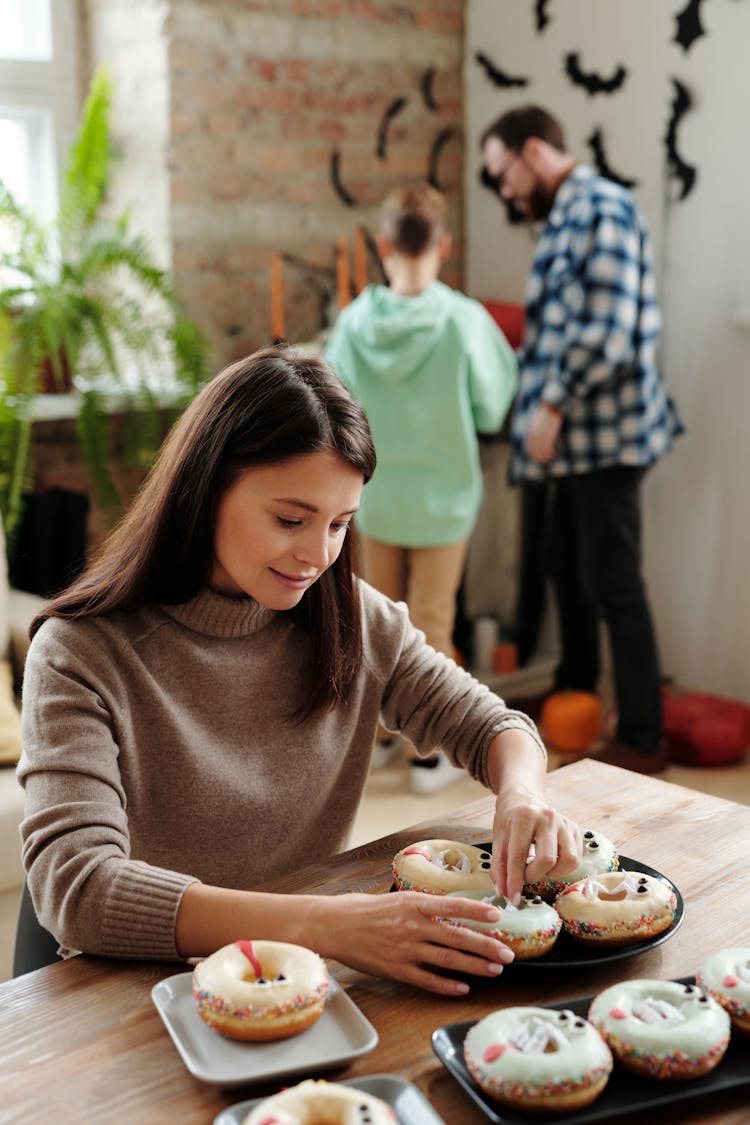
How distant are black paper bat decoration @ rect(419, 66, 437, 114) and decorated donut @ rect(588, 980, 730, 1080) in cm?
356

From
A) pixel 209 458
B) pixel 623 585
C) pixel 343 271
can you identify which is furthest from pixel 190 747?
pixel 343 271

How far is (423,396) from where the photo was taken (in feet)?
10.1

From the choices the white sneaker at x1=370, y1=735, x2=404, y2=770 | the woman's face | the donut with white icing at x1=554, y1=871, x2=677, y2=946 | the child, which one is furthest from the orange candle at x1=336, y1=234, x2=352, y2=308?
the donut with white icing at x1=554, y1=871, x2=677, y2=946

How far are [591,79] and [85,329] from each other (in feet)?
5.62

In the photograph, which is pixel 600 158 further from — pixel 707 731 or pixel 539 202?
pixel 707 731

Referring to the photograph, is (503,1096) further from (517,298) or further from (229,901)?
(517,298)

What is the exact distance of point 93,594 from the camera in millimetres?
1280

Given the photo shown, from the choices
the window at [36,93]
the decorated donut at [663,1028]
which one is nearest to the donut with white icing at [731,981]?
the decorated donut at [663,1028]

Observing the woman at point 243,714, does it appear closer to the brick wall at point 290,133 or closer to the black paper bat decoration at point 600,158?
the brick wall at point 290,133

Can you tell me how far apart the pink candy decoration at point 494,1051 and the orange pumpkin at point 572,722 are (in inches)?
103

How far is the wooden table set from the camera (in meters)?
0.88

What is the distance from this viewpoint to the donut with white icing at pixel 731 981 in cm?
93

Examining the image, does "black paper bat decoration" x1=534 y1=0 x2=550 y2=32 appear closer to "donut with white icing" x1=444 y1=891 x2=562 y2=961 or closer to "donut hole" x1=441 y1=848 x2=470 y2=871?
"donut hole" x1=441 y1=848 x2=470 y2=871

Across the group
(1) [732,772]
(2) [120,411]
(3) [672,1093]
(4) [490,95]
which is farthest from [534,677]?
(3) [672,1093]
